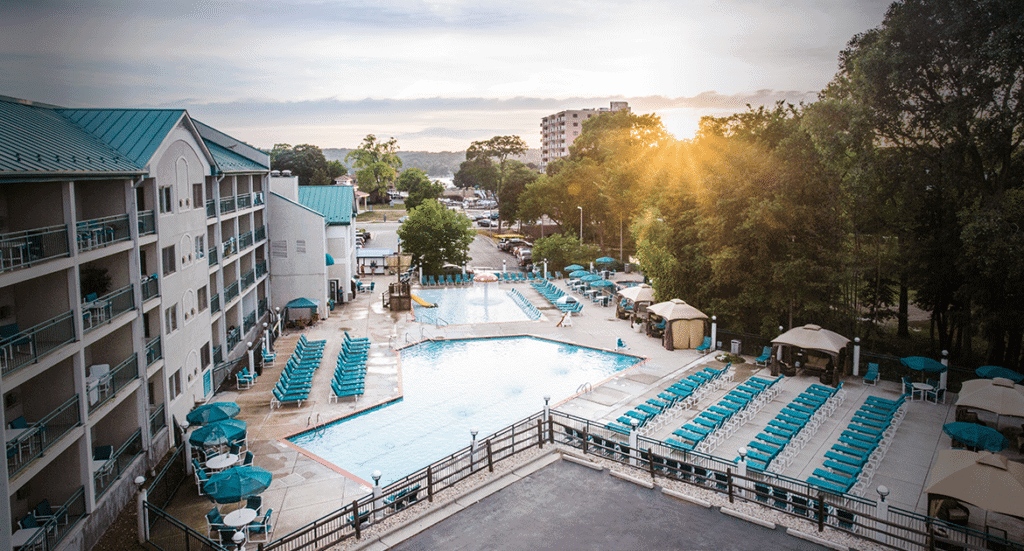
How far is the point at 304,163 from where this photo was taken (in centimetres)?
13612

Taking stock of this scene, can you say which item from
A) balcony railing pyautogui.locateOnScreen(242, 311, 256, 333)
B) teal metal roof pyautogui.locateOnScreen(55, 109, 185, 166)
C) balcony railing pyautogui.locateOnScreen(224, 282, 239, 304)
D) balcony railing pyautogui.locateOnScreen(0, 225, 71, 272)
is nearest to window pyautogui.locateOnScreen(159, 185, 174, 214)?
teal metal roof pyautogui.locateOnScreen(55, 109, 185, 166)

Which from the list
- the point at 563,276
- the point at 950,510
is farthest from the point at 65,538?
the point at 563,276

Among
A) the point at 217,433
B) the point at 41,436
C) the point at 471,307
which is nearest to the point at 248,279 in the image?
the point at 471,307

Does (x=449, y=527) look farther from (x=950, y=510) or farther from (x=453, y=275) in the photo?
(x=453, y=275)

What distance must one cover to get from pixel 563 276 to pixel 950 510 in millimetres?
40344

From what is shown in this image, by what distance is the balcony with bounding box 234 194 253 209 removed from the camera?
3119 cm

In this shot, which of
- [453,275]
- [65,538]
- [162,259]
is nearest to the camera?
[65,538]

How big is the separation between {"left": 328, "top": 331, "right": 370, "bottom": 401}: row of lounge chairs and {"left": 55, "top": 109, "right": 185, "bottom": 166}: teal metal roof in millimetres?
11023

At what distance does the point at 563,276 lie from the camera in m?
54.5

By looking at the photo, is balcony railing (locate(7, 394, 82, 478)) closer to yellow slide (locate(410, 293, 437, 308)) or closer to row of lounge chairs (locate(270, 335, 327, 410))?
row of lounge chairs (locate(270, 335, 327, 410))

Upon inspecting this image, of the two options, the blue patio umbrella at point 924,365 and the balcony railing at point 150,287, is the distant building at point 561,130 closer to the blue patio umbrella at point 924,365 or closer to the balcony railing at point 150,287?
the blue patio umbrella at point 924,365

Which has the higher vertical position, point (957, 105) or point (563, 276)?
point (957, 105)

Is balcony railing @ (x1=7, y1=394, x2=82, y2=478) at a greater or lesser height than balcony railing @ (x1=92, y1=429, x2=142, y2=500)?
greater

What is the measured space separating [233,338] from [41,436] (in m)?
16.4
